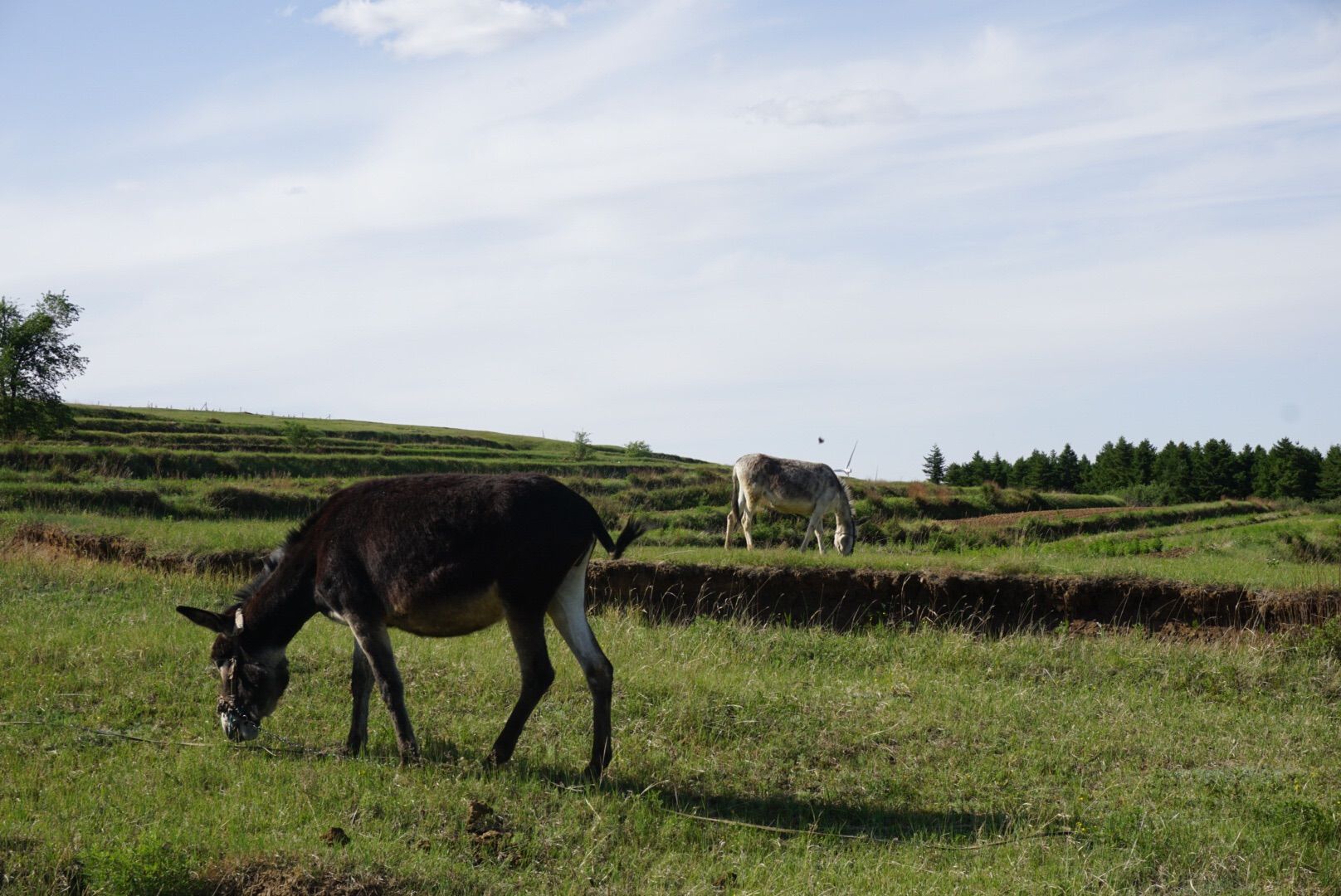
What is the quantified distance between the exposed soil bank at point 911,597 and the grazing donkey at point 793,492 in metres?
5.06

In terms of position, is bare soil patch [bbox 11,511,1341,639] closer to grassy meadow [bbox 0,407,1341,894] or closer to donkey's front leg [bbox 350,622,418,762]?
grassy meadow [bbox 0,407,1341,894]

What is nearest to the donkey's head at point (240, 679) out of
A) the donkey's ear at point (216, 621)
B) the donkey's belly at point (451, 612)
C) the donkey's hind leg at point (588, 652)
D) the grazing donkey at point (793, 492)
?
the donkey's ear at point (216, 621)

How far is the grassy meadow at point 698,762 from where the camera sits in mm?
6379

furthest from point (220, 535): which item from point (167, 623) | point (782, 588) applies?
point (782, 588)

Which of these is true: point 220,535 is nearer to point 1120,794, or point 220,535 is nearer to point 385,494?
point 385,494

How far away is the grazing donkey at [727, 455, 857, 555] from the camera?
68.2 feet

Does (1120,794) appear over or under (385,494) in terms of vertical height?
under

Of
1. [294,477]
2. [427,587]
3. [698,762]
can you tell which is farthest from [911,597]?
[294,477]

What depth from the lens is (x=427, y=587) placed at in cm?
751

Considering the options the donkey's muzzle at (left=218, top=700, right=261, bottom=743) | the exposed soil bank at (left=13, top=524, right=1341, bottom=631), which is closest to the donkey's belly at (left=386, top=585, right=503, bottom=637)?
the donkey's muzzle at (left=218, top=700, right=261, bottom=743)

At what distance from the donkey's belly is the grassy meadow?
3.17 ft

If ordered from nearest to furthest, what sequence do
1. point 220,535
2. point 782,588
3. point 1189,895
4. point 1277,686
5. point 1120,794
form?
point 1189,895 < point 1120,794 < point 1277,686 < point 782,588 < point 220,535

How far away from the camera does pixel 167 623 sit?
1143cm

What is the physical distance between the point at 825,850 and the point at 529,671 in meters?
2.23
